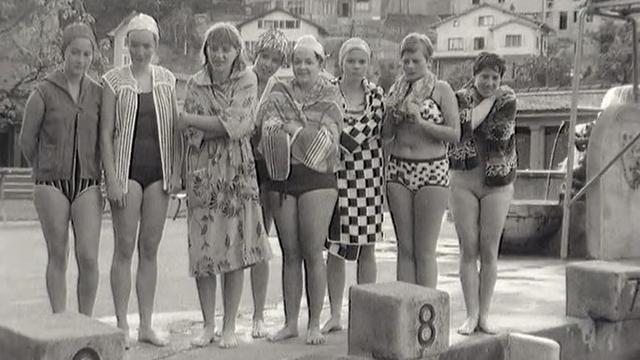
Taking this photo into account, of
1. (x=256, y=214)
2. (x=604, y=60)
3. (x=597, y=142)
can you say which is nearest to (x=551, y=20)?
(x=604, y=60)

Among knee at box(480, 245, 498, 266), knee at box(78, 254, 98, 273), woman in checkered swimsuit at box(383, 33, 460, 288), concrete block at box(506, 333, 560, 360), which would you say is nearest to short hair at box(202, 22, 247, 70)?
woman in checkered swimsuit at box(383, 33, 460, 288)

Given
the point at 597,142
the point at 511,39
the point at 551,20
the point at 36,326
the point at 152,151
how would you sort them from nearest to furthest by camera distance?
the point at 36,326, the point at 152,151, the point at 597,142, the point at 511,39, the point at 551,20

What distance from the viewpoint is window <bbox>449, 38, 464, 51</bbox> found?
→ 76688mm

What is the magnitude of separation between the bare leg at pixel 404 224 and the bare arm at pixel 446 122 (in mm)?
431

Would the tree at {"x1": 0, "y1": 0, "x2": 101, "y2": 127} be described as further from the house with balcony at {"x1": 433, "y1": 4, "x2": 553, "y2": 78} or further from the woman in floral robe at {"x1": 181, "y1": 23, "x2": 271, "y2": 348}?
the house with balcony at {"x1": 433, "y1": 4, "x2": 553, "y2": 78}

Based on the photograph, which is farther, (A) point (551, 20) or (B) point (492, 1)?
(B) point (492, 1)

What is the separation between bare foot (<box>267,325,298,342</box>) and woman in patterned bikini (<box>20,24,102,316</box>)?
127 centimetres

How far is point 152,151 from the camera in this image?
5543mm

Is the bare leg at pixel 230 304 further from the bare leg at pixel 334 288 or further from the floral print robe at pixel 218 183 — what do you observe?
the bare leg at pixel 334 288

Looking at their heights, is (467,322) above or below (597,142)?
below

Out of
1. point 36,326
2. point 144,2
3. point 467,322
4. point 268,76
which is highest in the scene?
point 144,2

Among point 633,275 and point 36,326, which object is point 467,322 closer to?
point 633,275

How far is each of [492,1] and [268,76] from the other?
86948 mm

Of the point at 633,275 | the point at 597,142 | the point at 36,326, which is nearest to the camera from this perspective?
the point at 36,326
